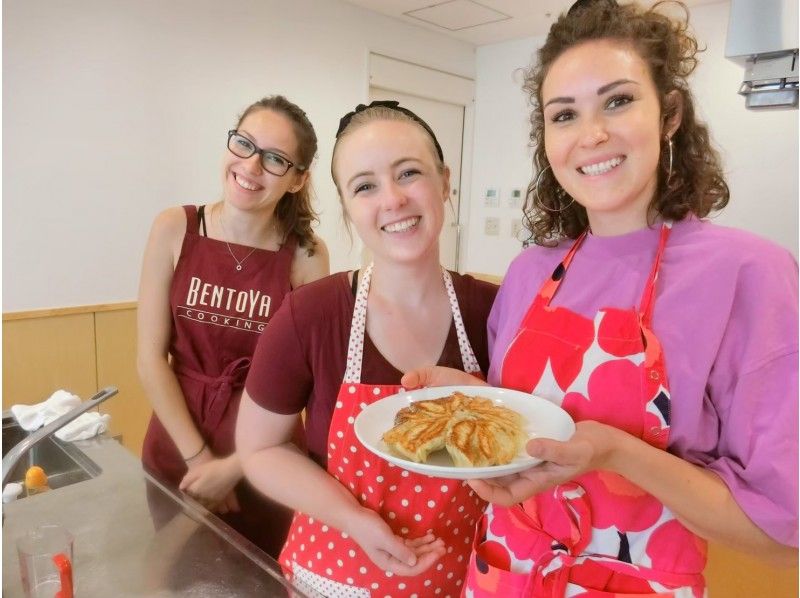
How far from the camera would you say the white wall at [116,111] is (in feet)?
8.45

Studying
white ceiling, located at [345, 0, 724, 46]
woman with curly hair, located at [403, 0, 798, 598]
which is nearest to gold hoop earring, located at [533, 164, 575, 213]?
woman with curly hair, located at [403, 0, 798, 598]

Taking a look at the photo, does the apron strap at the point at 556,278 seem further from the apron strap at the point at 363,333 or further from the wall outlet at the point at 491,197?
the wall outlet at the point at 491,197

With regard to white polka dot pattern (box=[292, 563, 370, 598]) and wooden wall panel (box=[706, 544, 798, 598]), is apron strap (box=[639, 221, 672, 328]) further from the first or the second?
wooden wall panel (box=[706, 544, 798, 598])

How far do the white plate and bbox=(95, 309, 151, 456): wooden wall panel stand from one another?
234 centimetres

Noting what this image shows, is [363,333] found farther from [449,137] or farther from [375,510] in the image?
[449,137]

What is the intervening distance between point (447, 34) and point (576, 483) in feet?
12.9

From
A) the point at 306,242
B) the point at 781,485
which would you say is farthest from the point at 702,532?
the point at 306,242

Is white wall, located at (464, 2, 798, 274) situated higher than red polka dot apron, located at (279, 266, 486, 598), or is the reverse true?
white wall, located at (464, 2, 798, 274)

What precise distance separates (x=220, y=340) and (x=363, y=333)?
25.8 inches

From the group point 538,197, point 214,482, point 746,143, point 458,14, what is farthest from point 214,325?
point 746,143

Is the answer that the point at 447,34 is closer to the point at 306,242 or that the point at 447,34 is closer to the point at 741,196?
the point at 741,196

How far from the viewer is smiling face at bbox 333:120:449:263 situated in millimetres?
1084

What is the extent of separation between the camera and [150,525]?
1150 millimetres

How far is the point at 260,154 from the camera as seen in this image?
156cm
